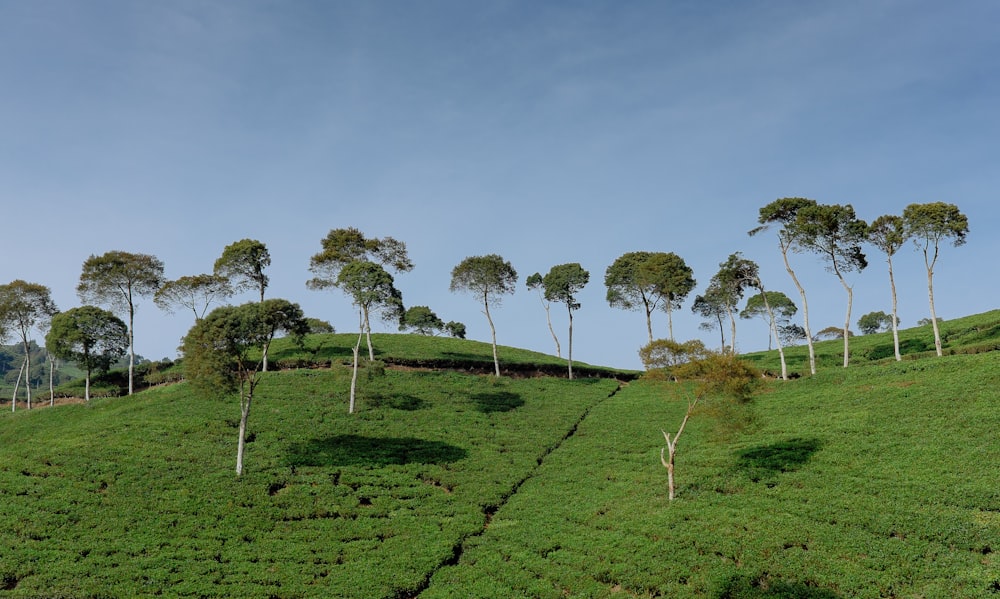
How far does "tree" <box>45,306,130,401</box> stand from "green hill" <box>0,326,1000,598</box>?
1436cm

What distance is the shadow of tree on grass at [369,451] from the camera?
37188 mm

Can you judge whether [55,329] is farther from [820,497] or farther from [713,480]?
[820,497]

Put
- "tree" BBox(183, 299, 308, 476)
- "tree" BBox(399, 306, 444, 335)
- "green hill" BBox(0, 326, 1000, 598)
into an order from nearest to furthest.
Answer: "green hill" BBox(0, 326, 1000, 598), "tree" BBox(183, 299, 308, 476), "tree" BBox(399, 306, 444, 335)

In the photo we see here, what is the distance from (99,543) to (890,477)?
37.7 metres

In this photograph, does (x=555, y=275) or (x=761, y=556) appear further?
(x=555, y=275)

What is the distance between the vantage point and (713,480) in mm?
31391

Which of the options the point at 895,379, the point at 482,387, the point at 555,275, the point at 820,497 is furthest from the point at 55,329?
the point at 895,379

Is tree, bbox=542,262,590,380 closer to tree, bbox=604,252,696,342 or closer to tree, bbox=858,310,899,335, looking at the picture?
tree, bbox=604,252,696,342

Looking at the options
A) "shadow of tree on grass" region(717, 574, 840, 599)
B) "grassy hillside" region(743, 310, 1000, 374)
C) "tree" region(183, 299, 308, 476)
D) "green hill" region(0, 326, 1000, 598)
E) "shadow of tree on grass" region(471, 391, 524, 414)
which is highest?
"tree" region(183, 299, 308, 476)

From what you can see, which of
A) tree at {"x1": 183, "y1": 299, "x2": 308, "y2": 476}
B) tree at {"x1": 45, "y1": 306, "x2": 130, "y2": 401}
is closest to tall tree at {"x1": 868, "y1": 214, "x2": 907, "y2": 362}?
tree at {"x1": 183, "y1": 299, "x2": 308, "y2": 476}

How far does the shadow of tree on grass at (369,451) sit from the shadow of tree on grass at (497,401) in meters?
10.5

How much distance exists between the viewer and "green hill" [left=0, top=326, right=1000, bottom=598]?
2273 centimetres

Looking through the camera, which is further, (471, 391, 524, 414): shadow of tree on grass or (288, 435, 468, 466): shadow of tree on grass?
(471, 391, 524, 414): shadow of tree on grass

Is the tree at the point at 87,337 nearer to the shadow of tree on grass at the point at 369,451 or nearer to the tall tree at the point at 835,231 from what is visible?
the shadow of tree on grass at the point at 369,451
